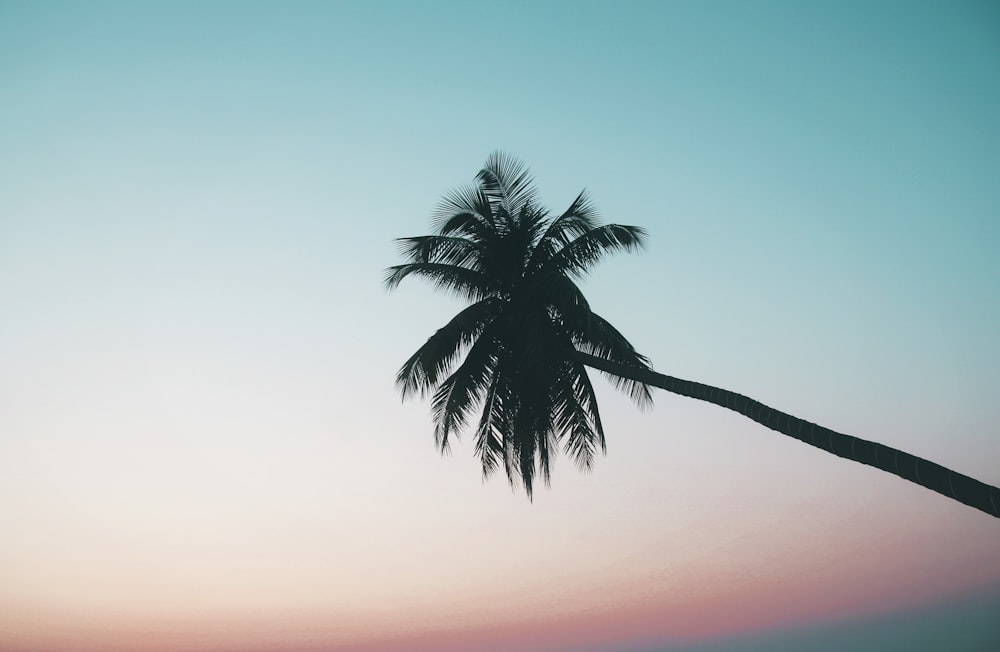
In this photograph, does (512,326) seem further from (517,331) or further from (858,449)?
(858,449)

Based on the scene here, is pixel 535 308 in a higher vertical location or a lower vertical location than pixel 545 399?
higher

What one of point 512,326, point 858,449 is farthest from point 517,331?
point 858,449

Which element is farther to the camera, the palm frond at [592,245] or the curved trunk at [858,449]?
the palm frond at [592,245]

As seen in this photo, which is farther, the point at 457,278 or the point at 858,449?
the point at 457,278

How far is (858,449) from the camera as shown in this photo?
9727mm

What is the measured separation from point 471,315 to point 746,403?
7.23m

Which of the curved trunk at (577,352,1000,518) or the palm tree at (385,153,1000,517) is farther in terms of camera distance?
the palm tree at (385,153,1000,517)

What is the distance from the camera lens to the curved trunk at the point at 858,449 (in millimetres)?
8227

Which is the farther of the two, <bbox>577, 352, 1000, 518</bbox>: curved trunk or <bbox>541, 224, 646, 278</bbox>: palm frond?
<bbox>541, 224, 646, 278</bbox>: palm frond

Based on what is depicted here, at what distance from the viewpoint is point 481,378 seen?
1759 centimetres

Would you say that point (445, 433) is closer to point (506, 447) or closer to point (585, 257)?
point (506, 447)

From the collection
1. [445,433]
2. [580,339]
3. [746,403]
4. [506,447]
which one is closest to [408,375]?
[445,433]

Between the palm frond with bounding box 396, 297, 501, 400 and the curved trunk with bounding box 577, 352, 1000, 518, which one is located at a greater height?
the palm frond with bounding box 396, 297, 501, 400

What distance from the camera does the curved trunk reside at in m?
8.23
